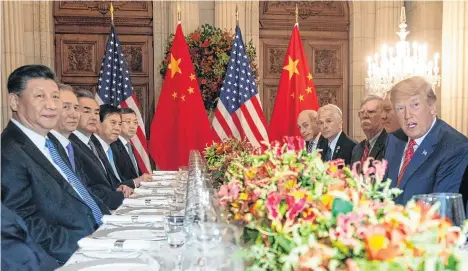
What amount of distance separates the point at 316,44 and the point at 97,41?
321 centimetres

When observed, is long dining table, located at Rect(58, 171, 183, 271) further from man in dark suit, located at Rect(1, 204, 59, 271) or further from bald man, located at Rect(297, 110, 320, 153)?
bald man, located at Rect(297, 110, 320, 153)

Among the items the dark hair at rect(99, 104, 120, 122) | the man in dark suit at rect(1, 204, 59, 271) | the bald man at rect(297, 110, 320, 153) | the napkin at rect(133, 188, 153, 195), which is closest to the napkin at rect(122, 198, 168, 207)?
the napkin at rect(133, 188, 153, 195)

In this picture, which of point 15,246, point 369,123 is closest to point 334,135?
point 369,123

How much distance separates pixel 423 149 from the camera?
2.68m

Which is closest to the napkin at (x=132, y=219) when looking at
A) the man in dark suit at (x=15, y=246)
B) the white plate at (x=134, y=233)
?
the white plate at (x=134, y=233)

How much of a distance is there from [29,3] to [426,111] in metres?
5.94

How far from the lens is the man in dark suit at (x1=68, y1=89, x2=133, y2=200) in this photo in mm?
3695

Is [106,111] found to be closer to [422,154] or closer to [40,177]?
[40,177]

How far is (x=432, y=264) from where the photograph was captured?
2.74ft

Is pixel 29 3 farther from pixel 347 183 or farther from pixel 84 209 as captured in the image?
pixel 347 183

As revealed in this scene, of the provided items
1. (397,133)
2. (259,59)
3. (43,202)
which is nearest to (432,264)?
(43,202)

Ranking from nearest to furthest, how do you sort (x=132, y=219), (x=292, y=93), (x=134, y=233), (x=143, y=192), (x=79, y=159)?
(x=134, y=233)
(x=132, y=219)
(x=79, y=159)
(x=143, y=192)
(x=292, y=93)

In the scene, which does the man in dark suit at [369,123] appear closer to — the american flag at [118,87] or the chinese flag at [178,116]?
the chinese flag at [178,116]

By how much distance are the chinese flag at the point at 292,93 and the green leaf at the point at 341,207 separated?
230 inches
